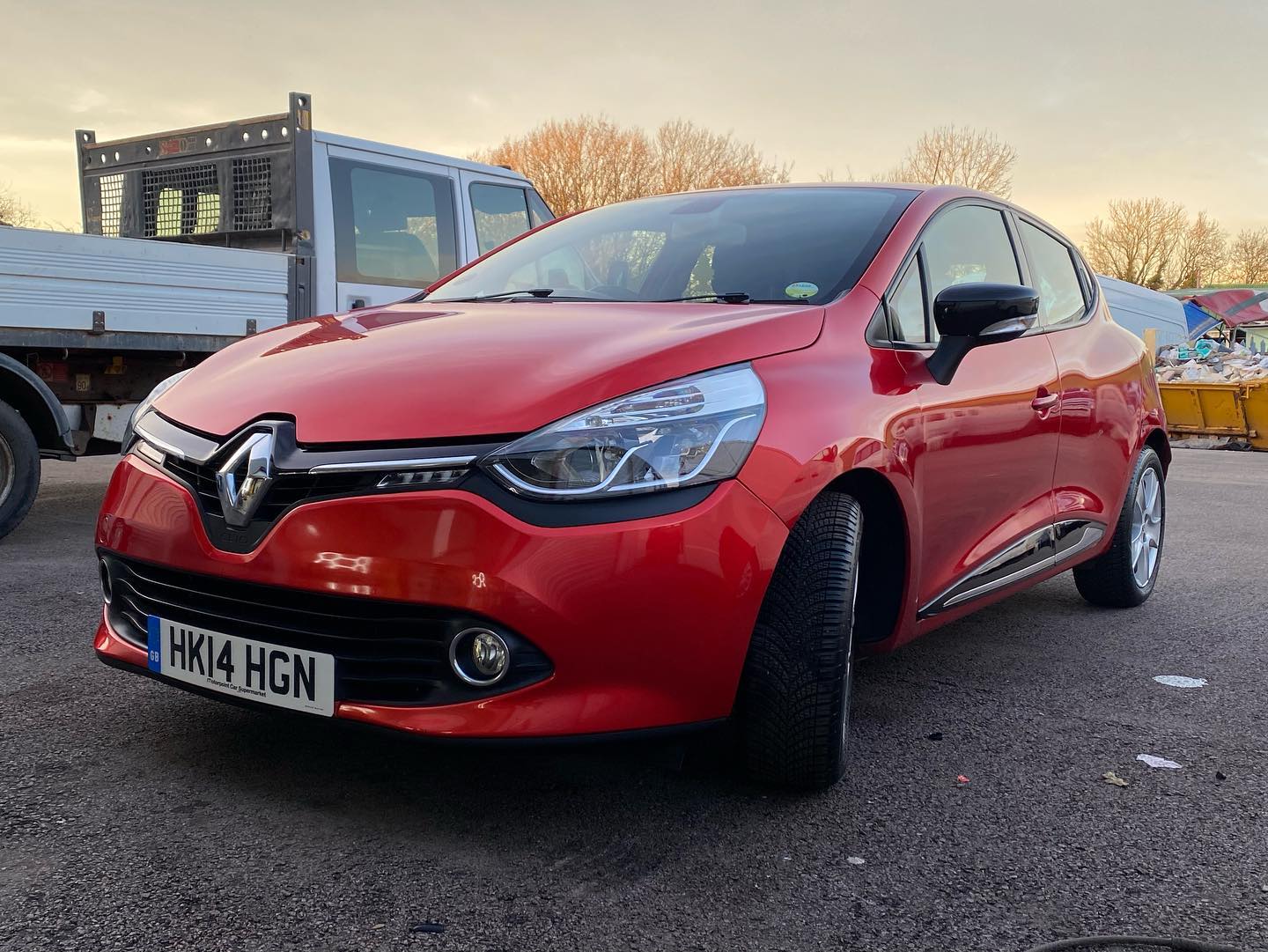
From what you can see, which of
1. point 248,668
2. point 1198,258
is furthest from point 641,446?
point 1198,258

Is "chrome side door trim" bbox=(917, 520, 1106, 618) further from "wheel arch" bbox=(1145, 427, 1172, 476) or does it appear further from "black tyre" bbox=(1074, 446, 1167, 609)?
"wheel arch" bbox=(1145, 427, 1172, 476)

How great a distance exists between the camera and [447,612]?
2203 mm

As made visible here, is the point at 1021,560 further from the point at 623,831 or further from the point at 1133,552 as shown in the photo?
the point at 623,831

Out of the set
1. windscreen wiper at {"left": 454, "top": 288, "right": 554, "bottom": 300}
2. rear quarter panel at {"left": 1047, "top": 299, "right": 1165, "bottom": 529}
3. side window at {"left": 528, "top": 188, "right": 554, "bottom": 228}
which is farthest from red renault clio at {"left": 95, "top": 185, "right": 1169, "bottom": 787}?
side window at {"left": 528, "top": 188, "right": 554, "bottom": 228}

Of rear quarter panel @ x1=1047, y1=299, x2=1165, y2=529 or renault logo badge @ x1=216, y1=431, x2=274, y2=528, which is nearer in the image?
renault logo badge @ x1=216, y1=431, x2=274, y2=528

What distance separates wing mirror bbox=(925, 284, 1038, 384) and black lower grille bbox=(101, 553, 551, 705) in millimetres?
1464

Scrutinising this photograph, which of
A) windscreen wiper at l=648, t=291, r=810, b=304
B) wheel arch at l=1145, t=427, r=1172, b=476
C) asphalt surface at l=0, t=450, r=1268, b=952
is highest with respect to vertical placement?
windscreen wiper at l=648, t=291, r=810, b=304

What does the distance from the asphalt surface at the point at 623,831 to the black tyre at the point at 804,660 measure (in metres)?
Result: 0.13

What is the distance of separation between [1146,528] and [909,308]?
2.34 metres

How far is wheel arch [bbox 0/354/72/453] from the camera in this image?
216 inches

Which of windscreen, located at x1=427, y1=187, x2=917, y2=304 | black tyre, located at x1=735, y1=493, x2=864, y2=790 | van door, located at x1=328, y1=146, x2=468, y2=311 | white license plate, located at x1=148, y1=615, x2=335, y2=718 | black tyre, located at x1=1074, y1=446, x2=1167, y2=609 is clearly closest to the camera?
white license plate, located at x1=148, y1=615, x2=335, y2=718

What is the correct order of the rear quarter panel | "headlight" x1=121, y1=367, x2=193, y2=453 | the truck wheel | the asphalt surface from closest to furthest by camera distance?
1. the asphalt surface
2. "headlight" x1=121, y1=367, x2=193, y2=453
3. the rear quarter panel
4. the truck wheel

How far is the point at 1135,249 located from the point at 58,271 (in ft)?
215

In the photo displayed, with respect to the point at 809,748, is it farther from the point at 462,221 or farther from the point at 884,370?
the point at 462,221
